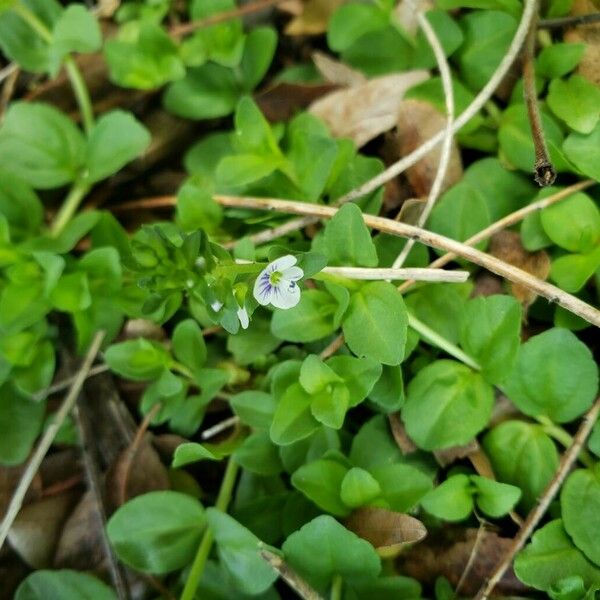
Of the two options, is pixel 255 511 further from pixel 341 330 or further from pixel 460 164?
pixel 460 164

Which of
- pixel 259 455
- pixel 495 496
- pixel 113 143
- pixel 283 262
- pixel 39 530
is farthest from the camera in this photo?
pixel 113 143

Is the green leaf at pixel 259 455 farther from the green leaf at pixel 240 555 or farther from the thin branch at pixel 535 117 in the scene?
the thin branch at pixel 535 117

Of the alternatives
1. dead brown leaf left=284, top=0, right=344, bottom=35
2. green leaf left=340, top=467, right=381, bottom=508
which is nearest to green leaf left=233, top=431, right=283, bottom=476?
green leaf left=340, top=467, right=381, bottom=508

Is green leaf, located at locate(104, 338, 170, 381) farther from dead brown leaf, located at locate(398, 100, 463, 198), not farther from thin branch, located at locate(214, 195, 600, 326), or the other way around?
dead brown leaf, located at locate(398, 100, 463, 198)

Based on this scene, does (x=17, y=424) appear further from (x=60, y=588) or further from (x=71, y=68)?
(x=71, y=68)

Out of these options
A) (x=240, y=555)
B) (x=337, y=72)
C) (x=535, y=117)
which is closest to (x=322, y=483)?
(x=240, y=555)

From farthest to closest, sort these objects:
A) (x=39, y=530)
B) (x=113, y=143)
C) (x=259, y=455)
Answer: (x=113, y=143), (x=39, y=530), (x=259, y=455)
